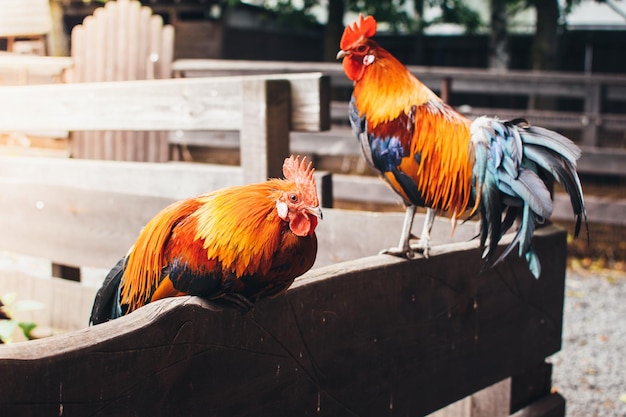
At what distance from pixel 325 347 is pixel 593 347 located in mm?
3596

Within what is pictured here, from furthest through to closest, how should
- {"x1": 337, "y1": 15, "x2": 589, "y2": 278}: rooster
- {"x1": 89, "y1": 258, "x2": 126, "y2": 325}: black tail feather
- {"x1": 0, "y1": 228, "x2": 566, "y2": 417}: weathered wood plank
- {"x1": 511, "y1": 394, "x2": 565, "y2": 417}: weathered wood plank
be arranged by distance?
1. {"x1": 511, "y1": 394, "x2": 565, "y2": 417}: weathered wood plank
2. {"x1": 337, "y1": 15, "x2": 589, "y2": 278}: rooster
3. {"x1": 89, "y1": 258, "x2": 126, "y2": 325}: black tail feather
4. {"x1": 0, "y1": 228, "x2": 566, "y2": 417}: weathered wood plank

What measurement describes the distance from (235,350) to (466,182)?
119cm

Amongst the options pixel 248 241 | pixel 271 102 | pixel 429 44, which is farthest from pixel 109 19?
pixel 429 44

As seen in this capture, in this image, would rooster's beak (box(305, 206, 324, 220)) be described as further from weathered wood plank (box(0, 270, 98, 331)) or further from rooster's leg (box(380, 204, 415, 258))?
weathered wood plank (box(0, 270, 98, 331))

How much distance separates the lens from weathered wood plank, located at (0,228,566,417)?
1062 millimetres

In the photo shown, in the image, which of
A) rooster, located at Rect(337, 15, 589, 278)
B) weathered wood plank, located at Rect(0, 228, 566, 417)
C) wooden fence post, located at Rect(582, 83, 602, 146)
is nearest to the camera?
weathered wood plank, located at Rect(0, 228, 566, 417)

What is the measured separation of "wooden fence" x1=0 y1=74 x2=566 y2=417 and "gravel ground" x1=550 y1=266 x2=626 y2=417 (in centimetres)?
161

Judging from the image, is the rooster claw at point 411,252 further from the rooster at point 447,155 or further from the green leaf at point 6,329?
the green leaf at point 6,329

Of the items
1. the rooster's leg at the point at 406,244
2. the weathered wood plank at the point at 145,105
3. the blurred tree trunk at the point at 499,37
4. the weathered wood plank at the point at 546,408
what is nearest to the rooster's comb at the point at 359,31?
the weathered wood plank at the point at 145,105

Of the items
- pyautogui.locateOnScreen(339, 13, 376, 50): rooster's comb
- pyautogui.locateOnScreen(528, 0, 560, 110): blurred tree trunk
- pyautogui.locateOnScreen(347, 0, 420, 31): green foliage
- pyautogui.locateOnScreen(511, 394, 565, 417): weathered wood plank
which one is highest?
pyautogui.locateOnScreen(347, 0, 420, 31): green foliage

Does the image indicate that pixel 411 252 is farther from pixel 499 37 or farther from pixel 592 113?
pixel 499 37

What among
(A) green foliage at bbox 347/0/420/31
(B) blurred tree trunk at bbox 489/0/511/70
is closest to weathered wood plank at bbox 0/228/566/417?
(B) blurred tree trunk at bbox 489/0/511/70

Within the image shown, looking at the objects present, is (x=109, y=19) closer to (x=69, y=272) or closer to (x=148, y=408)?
(x=69, y=272)

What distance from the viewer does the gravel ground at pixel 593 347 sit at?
375 centimetres
